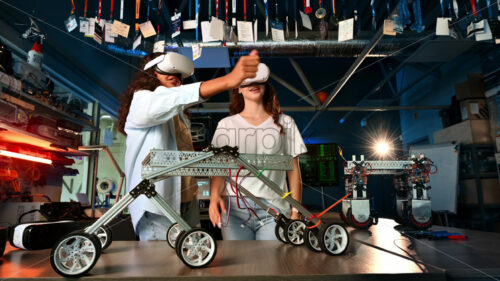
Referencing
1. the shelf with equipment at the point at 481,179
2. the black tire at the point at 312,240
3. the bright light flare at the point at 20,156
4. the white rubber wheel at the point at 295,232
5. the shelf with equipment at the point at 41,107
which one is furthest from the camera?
the shelf with equipment at the point at 481,179

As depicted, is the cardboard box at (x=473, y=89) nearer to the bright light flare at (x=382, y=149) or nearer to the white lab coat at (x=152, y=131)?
the bright light flare at (x=382, y=149)

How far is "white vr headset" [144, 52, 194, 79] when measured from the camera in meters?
1.02

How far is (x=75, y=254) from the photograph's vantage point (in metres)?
0.60

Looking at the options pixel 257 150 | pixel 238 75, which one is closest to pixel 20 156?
pixel 257 150

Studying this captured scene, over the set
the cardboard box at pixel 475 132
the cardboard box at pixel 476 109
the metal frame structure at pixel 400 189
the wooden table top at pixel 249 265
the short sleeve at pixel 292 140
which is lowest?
the wooden table top at pixel 249 265

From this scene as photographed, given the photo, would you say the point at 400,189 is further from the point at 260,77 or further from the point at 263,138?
the point at 260,77

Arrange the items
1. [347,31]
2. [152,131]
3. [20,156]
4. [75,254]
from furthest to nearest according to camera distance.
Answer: [347,31] → [20,156] → [152,131] → [75,254]

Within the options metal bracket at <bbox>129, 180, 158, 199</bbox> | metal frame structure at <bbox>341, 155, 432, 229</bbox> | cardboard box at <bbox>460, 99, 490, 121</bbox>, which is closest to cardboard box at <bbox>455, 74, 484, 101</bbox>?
cardboard box at <bbox>460, 99, 490, 121</bbox>

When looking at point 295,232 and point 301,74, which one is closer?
point 295,232

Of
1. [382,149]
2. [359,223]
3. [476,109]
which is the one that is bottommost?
[359,223]

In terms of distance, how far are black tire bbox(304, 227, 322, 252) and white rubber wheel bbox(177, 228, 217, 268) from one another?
0.28 metres

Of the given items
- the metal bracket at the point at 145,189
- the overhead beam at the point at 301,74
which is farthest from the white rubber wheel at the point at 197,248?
the overhead beam at the point at 301,74

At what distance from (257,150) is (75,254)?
30.9 inches

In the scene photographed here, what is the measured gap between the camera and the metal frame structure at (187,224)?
2.00 feet
